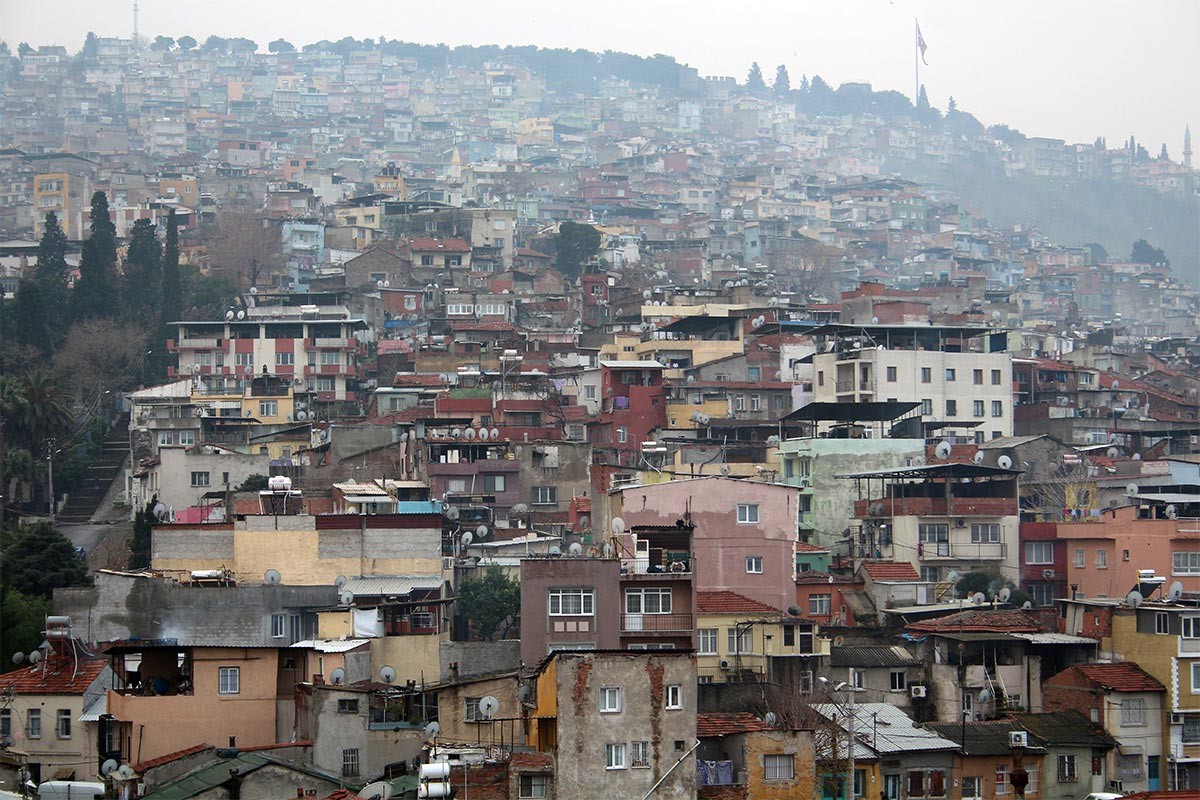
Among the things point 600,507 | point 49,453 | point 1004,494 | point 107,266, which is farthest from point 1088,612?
point 107,266

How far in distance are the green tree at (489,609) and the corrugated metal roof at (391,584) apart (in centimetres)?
79

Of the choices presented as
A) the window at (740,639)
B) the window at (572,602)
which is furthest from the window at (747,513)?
the window at (572,602)

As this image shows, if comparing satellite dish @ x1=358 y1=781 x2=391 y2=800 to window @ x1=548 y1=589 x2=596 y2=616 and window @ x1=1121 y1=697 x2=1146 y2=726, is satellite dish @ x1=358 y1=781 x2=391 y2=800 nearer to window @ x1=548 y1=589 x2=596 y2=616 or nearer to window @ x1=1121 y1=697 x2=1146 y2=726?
window @ x1=548 y1=589 x2=596 y2=616

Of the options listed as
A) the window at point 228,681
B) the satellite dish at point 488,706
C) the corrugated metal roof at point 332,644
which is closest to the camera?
the satellite dish at point 488,706

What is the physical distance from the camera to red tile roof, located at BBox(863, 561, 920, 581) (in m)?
44.7

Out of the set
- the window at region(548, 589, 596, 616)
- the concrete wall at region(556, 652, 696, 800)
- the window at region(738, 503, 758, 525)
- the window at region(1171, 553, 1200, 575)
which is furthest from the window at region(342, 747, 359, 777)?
the window at region(1171, 553, 1200, 575)

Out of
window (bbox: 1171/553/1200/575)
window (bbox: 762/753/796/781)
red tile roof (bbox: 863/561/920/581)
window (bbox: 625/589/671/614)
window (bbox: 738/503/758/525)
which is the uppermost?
window (bbox: 738/503/758/525)

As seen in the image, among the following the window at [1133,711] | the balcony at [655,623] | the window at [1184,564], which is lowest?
the window at [1133,711]

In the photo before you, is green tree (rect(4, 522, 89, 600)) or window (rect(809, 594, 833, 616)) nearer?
window (rect(809, 594, 833, 616))

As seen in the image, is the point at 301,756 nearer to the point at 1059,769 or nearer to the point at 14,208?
the point at 1059,769

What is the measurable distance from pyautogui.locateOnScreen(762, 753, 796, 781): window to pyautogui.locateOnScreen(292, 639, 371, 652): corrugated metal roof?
8629 millimetres

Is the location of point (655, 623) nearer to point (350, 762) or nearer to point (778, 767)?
point (778, 767)

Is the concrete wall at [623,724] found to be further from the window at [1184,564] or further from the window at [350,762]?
the window at [1184,564]

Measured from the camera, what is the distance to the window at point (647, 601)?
35406 mm
